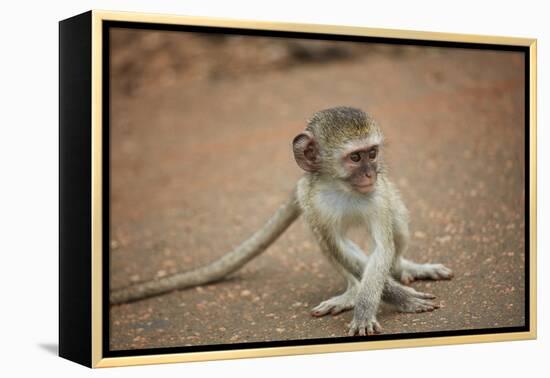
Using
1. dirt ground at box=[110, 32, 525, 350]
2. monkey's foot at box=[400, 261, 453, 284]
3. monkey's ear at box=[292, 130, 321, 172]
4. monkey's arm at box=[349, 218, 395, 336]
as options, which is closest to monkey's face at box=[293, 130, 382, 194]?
monkey's ear at box=[292, 130, 321, 172]

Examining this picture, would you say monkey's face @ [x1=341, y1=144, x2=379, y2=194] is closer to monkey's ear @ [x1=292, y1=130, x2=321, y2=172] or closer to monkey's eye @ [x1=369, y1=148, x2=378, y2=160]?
monkey's eye @ [x1=369, y1=148, x2=378, y2=160]

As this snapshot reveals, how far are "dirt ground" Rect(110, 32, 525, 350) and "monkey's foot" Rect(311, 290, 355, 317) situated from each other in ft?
0.23

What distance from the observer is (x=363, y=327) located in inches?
239

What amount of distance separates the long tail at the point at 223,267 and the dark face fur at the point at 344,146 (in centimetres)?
93

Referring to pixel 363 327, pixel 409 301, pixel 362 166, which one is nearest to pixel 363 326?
pixel 363 327


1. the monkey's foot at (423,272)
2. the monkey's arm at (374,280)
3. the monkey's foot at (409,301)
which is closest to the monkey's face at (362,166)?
the monkey's arm at (374,280)

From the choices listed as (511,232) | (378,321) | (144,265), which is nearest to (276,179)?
(144,265)

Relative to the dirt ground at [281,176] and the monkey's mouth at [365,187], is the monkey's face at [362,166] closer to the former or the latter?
the monkey's mouth at [365,187]

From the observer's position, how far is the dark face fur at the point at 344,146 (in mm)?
5910

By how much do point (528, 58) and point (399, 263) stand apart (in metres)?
1.98

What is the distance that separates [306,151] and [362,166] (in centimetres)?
→ 43

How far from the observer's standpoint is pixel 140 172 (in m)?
11.9

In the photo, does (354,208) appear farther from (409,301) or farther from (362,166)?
(409,301)

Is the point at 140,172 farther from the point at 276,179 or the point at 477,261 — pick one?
the point at 477,261
